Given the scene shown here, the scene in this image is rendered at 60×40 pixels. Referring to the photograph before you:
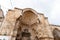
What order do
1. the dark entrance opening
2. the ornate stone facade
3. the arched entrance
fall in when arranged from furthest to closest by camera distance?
the dark entrance opening → the arched entrance → the ornate stone facade

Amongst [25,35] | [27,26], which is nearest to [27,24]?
[27,26]

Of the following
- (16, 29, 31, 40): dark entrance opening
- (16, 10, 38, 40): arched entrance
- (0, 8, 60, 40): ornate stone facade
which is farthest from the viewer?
(16, 29, 31, 40): dark entrance opening

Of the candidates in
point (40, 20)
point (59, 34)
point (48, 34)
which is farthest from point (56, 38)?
point (40, 20)

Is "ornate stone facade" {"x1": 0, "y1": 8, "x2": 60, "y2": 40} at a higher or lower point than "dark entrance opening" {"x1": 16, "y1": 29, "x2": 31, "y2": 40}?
higher

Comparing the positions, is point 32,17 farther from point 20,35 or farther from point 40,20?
point 20,35

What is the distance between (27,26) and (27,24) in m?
0.23

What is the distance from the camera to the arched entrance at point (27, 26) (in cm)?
1382

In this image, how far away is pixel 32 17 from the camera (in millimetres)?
14273

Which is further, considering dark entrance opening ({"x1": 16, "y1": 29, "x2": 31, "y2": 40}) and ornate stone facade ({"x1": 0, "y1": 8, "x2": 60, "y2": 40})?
dark entrance opening ({"x1": 16, "y1": 29, "x2": 31, "y2": 40})

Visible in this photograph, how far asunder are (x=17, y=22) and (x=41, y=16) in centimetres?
268

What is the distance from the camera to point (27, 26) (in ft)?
46.9

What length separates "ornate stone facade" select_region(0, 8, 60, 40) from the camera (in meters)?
13.0

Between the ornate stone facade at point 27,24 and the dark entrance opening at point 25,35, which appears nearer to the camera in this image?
the ornate stone facade at point 27,24

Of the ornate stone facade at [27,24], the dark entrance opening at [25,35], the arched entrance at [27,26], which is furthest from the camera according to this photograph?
the dark entrance opening at [25,35]
